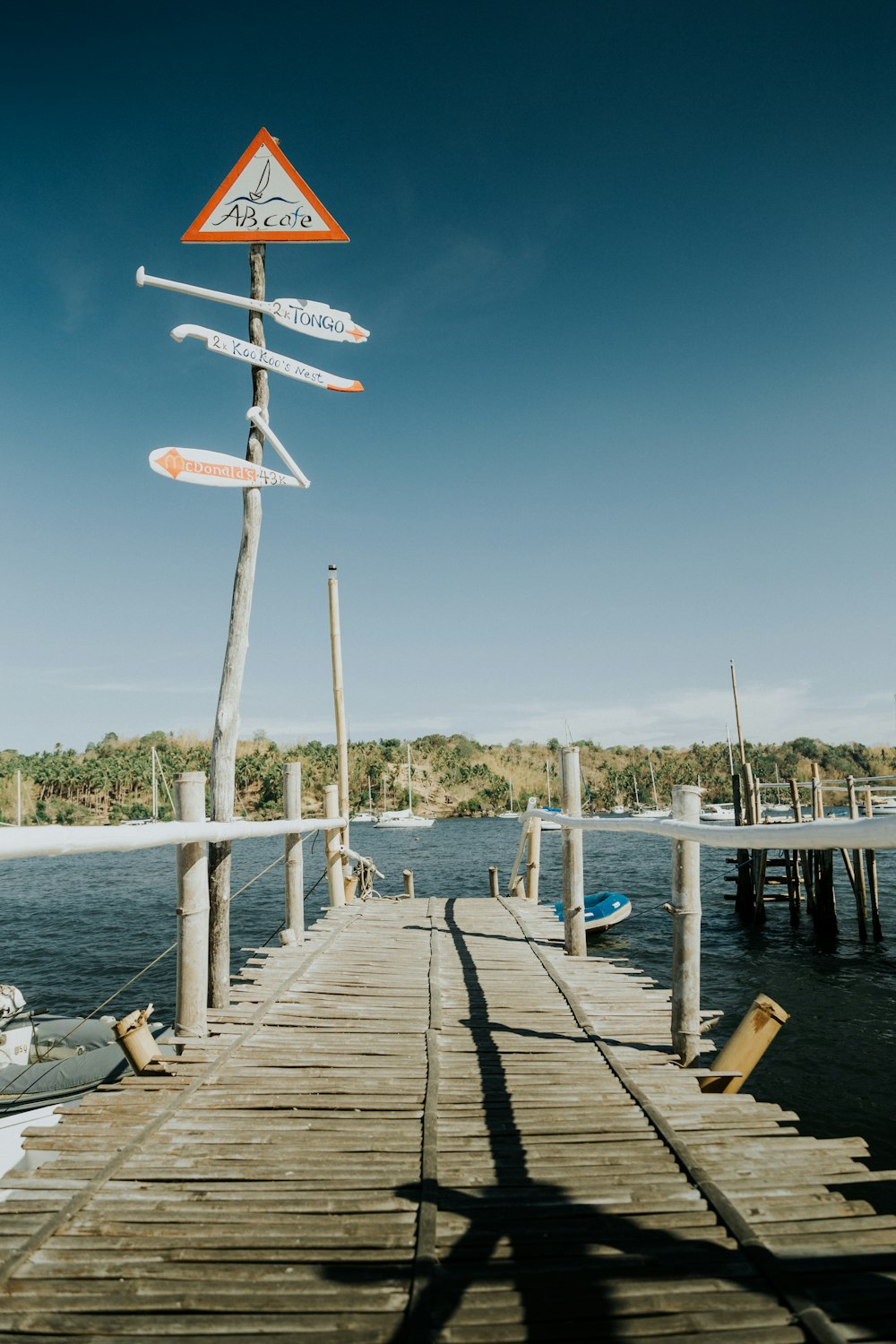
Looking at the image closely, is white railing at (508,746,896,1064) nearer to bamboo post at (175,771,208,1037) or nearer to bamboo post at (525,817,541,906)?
bamboo post at (525,817,541,906)

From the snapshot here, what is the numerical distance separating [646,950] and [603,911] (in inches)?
57.9

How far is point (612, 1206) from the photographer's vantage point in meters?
2.45

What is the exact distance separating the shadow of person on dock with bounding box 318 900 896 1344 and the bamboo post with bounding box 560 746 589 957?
11.3 ft

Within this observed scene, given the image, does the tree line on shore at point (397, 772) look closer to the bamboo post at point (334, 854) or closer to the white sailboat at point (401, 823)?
the white sailboat at point (401, 823)

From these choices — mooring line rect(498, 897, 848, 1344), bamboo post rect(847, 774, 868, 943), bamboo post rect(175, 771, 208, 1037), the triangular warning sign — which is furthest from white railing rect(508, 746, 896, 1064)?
bamboo post rect(847, 774, 868, 943)

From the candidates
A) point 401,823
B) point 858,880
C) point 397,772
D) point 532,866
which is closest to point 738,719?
point 858,880

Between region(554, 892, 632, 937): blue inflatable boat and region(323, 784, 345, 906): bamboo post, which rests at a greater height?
region(323, 784, 345, 906): bamboo post

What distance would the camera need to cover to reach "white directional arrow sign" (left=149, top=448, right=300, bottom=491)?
18.6ft

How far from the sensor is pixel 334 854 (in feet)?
33.2

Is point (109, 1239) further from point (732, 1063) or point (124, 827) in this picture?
point (732, 1063)

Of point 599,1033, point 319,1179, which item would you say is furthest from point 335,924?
point 319,1179

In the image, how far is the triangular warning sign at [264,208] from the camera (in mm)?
7059

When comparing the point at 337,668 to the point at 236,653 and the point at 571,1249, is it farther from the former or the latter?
the point at 571,1249

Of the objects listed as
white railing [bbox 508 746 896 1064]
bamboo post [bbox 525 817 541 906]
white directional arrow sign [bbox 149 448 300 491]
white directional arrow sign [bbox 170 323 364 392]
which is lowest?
bamboo post [bbox 525 817 541 906]
